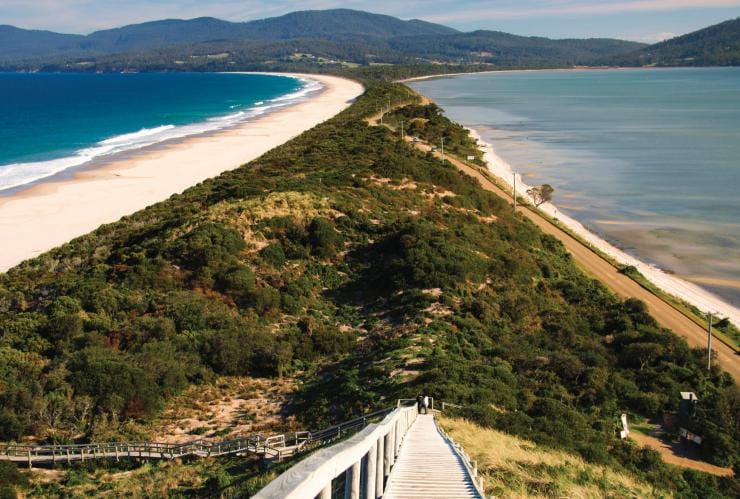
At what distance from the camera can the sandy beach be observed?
3704cm

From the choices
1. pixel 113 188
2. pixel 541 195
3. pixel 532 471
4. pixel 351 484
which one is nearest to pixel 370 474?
pixel 351 484

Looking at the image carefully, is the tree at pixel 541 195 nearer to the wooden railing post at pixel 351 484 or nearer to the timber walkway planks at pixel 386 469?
the timber walkway planks at pixel 386 469

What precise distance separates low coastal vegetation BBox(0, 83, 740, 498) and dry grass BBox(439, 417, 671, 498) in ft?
1.74

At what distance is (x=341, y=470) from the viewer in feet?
15.4

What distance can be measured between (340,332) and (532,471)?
429 inches

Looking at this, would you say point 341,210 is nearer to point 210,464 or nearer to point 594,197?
point 210,464

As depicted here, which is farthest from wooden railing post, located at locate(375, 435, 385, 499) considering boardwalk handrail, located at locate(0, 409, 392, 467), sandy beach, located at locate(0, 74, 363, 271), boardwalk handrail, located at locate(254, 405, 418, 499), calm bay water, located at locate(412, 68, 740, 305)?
sandy beach, located at locate(0, 74, 363, 271)

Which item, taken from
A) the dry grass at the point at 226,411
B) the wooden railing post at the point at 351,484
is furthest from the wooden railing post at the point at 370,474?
the dry grass at the point at 226,411

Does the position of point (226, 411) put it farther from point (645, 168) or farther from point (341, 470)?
point (645, 168)

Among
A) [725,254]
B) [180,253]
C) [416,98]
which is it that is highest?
[416,98]

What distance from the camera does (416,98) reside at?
114188 mm

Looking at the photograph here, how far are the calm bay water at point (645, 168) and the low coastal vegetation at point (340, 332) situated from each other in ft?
32.2

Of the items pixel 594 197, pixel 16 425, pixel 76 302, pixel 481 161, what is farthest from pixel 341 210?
pixel 481 161

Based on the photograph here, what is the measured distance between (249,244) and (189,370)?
9527 millimetres
